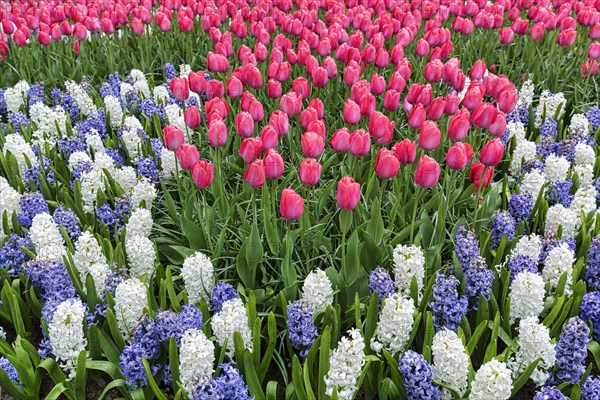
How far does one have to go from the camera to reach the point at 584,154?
4.15m

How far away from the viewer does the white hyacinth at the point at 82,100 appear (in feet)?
16.0

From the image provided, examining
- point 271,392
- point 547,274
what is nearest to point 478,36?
point 547,274

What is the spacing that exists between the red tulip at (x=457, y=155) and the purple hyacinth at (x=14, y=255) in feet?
7.38

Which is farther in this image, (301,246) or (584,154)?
(584,154)

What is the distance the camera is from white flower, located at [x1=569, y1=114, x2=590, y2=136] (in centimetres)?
445

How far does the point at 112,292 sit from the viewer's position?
286cm

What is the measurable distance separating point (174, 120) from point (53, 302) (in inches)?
86.8

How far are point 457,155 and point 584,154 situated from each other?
1.56 m

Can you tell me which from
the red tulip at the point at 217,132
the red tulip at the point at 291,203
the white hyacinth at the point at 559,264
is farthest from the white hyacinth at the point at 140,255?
the white hyacinth at the point at 559,264

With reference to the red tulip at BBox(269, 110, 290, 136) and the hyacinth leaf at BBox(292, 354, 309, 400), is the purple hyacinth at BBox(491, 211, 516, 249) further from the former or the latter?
the hyacinth leaf at BBox(292, 354, 309, 400)

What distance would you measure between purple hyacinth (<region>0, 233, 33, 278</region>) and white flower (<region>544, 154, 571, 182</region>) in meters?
3.11

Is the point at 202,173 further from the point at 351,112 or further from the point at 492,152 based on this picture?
the point at 492,152

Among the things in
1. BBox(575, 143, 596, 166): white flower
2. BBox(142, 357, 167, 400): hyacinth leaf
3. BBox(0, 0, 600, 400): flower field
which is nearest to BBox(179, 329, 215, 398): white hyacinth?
BBox(0, 0, 600, 400): flower field

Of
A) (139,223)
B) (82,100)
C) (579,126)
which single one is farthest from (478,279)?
(82,100)
